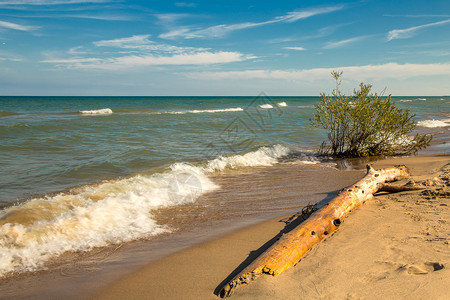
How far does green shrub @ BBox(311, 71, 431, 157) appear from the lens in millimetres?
10711

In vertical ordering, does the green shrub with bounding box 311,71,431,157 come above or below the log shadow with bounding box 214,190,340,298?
above

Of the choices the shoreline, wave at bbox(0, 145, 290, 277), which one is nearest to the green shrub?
wave at bbox(0, 145, 290, 277)

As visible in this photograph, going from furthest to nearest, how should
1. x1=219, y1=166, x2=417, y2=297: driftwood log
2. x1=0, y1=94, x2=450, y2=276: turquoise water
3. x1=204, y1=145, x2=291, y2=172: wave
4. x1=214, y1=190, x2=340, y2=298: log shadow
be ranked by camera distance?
x1=204, y1=145, x2=291, y2=172: wave, x1=0, y1=94, x2=450, y2=276: turquoise water, x1=214, y1=190, x2=340, y2=298: log shadow, x1=219, y1=166, x2=417, y2=297: driftwood log

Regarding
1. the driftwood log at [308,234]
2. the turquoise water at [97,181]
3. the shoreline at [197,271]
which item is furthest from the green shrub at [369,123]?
the shoreline at [197,271]

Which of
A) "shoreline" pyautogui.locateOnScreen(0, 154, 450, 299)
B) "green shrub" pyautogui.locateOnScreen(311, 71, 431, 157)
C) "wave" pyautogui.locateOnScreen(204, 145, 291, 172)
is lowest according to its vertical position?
"shoreline" pyautogui.locateOnScreen(0, 154, 450, 299)

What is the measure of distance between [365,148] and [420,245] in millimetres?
8244

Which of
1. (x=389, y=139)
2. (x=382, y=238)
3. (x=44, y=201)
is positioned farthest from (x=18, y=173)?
(x=389, y=139)

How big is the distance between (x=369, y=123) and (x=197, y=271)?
9.23 metres

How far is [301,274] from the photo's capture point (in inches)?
126

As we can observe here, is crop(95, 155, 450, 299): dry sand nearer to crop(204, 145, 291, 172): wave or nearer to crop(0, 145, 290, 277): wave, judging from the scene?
crop(0, 145, 290, 277): wave

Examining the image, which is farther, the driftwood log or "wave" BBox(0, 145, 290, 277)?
"wave" BBox(0, 145, 290, 277)

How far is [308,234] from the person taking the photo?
12.9 feet

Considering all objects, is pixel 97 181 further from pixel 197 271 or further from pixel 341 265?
pixel 341 265

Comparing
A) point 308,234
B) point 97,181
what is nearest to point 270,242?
point 308,234
